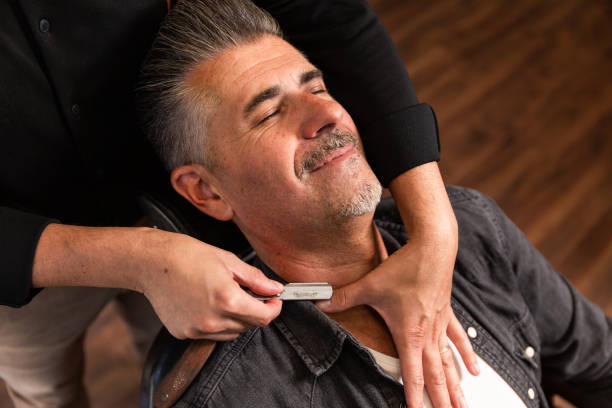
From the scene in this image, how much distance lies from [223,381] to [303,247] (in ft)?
1.10

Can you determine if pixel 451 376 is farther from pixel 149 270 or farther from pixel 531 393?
pixel 149 270

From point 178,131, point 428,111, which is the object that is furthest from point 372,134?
point 178,131

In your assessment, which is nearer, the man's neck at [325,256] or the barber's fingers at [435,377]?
the barber's fingers at [435,377]

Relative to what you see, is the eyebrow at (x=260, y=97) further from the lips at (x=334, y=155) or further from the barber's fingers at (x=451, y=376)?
the barber's fingers at (x=451, y=376)

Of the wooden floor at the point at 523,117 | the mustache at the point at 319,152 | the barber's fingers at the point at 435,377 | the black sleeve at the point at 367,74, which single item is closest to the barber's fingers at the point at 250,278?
the mustache at the point at 319,152

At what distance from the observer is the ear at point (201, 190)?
1.21 m

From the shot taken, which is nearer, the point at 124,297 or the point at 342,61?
the point at 342,61

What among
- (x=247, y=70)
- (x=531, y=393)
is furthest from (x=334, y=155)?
(x=531, y=393)

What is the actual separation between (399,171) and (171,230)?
22.0 inches

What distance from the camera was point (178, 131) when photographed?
1.21m

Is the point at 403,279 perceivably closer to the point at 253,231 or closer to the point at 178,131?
the point at 253,231

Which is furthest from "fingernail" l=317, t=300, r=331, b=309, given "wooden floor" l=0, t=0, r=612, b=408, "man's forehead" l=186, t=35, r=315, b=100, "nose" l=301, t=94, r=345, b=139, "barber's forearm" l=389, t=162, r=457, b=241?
"wooden floor" l=0, t=0, r=612, b=408

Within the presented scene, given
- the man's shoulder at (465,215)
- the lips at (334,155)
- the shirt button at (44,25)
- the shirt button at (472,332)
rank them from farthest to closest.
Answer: the man's shoulder at (465,215) < the shirt button at (472,332) < the lips at (334,155) < the shirt button at (44,25)

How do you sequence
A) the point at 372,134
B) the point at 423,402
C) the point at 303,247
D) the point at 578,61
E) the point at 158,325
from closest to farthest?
the point at 423,402 < the point at 303,247 < the point at 372,134 < the point at 158,325 < the point at 578,61
